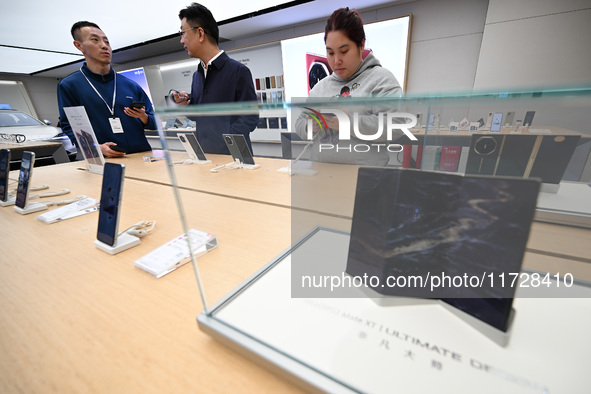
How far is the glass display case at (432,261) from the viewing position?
30cm

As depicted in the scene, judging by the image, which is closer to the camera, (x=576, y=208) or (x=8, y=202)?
(x=576, y=208)

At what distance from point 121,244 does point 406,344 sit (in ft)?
2.78

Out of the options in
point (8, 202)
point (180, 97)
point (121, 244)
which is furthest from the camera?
point (180, 97)

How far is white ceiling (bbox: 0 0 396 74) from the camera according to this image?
309cm

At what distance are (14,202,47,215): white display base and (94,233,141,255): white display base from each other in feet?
2.12

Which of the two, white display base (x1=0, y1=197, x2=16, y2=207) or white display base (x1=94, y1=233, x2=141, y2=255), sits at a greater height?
white display base (x1=0, y1=197, x2=16, y2=207)

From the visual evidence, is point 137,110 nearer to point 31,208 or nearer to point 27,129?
point 31,208

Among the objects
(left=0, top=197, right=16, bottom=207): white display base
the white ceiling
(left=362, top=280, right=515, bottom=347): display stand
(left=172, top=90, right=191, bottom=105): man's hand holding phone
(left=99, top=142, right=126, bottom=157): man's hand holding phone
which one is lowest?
(left=0, top=197, right=16, bottom=207): white display base

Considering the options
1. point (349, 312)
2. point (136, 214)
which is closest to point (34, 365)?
point (349, 312)

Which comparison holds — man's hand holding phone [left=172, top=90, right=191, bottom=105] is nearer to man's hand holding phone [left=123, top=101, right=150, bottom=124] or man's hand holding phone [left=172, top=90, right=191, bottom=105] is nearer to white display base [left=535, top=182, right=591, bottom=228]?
man's hand holding phone [left=123, top=101, right=150, bottom=124]

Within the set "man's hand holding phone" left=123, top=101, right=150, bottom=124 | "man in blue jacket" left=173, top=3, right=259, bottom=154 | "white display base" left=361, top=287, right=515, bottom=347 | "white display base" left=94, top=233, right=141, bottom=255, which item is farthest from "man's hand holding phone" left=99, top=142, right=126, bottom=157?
"white display base" left=361, top=287, right=515, bottom=347

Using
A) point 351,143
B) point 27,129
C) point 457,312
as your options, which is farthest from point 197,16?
point 27,129

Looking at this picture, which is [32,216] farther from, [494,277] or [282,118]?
[494,277]

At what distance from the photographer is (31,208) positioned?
3.70 feet
